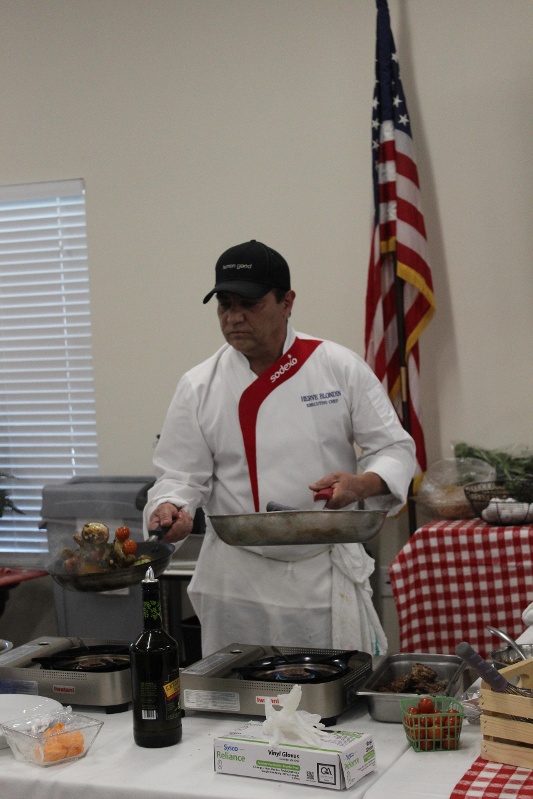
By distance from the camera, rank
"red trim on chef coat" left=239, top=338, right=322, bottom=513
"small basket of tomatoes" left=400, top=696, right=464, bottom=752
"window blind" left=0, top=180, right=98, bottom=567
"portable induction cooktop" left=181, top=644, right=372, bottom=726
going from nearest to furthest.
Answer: "small basket of tomatoes" left=400, top=696, right=464, bottom=752 < "portable induction cooktop" left=181, top=644, right=372, bottom=726 < "red trim on chef coat" left=239, top=338, right=322, bottom=513 < "window blind" left=0, top=180, right=98, bottom=567

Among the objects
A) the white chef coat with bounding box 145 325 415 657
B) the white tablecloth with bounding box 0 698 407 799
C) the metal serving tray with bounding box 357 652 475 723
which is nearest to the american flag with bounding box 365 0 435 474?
the white chef coat with bounding box 145 325 415 657

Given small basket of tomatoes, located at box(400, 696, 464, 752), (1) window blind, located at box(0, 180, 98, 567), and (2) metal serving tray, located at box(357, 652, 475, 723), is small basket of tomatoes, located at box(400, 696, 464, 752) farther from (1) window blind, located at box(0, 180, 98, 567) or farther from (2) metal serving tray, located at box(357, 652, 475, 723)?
(1) window blind, located at box(0, 180, 98, 567)

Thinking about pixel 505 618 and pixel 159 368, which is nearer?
pixel 505 618

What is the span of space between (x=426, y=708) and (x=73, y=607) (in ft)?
9.22

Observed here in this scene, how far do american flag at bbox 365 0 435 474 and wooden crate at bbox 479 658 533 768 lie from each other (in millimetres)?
2405

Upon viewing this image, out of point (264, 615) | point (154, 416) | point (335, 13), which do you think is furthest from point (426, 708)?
point (335, 13)

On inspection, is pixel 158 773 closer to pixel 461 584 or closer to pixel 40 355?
pixel 461 584

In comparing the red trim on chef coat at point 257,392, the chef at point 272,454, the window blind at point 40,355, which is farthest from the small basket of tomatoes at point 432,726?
the window blind at point 40,355

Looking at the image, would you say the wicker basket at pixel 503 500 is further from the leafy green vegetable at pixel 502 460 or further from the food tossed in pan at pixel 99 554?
the food tossed in pan at pixel 99 554

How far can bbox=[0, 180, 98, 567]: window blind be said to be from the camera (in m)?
4.66

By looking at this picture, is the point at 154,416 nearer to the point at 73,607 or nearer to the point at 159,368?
the point at 159,368

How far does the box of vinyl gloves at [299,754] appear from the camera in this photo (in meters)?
1.52

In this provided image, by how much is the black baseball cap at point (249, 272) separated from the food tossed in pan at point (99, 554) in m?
0.76

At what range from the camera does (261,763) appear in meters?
1.58
